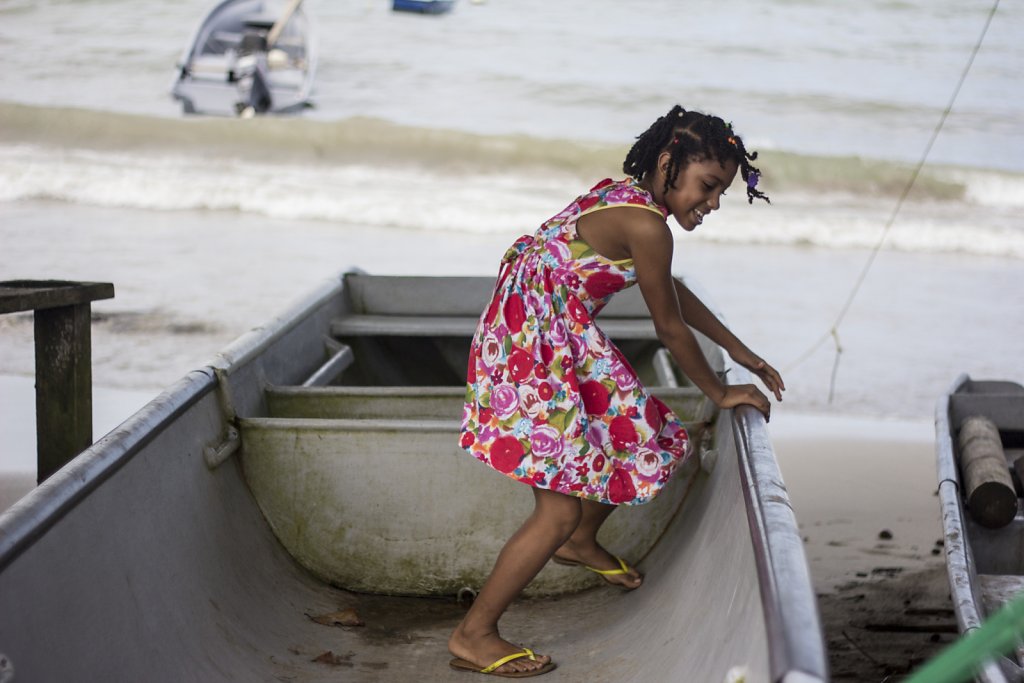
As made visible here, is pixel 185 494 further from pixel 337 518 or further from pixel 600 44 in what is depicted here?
pixel 600 44

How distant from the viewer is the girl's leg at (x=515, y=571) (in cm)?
244

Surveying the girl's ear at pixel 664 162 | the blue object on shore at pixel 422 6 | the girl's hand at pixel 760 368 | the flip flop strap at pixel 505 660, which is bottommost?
the flip flop strap at pixel 505 660

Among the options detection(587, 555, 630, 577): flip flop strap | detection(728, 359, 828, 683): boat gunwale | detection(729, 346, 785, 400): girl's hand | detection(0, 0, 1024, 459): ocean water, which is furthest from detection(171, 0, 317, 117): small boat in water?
detection(728, 359, 828, 683): boat gunwale

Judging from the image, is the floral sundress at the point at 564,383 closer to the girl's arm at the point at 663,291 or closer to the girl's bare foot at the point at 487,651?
the girl's arm at the point at 663,291

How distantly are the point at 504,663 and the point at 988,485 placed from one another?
168 cm

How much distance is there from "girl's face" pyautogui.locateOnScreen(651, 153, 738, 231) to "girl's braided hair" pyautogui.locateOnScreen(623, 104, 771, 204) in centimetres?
1

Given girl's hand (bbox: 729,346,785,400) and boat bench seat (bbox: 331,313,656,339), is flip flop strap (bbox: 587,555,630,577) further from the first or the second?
boat bench seat (bbox: 331,313,656,339)

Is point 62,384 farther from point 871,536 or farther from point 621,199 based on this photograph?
point 871,536

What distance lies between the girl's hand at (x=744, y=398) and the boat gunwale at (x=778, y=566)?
5 cm

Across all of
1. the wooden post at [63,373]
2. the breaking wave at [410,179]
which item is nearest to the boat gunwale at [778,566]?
the wooden post at [63,373]

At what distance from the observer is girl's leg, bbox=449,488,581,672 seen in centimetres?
244

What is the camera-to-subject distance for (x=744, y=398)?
2.55m

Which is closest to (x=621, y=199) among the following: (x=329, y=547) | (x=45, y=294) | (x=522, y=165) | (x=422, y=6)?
(x=329, y=547)

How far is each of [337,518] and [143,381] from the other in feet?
12.4
